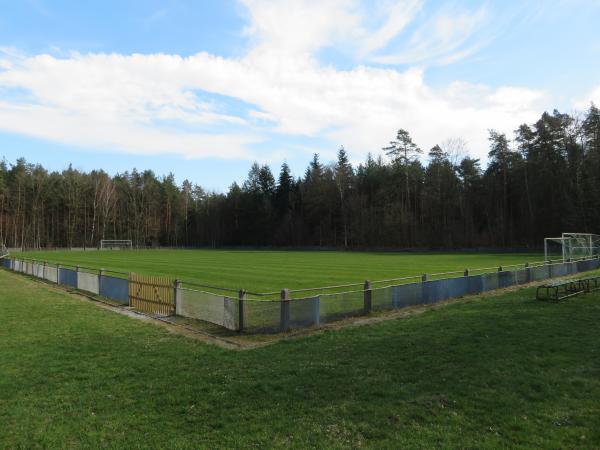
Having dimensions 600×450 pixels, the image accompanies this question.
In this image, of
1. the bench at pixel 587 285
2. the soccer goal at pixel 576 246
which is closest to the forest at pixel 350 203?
the soccer goal at pixel 576 246

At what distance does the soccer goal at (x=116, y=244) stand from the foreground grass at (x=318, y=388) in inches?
3468

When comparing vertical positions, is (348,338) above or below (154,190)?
below

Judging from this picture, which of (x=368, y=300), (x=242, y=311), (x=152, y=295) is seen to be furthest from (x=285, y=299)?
(x=152, y=295)

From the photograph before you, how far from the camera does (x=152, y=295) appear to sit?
14742 millimetres

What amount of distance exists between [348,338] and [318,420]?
14.9 feet

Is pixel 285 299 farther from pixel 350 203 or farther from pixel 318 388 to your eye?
pixel 350 203

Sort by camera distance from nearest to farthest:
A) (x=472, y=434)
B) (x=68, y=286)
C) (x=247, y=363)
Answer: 1. (x=472, y=434)
2. (x=247, y=363)
3. (x=68, y=286)

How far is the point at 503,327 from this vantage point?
1032 cm

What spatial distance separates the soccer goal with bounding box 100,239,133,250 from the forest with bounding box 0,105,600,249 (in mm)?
4287

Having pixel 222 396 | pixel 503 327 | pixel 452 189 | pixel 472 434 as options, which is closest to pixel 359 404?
pixel 472 434

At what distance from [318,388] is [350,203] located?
79059 millimetres

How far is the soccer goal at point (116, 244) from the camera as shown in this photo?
3656 inches

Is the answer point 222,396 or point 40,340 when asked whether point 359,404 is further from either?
point 40,340

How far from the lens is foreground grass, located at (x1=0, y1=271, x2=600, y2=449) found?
16.5 feet
